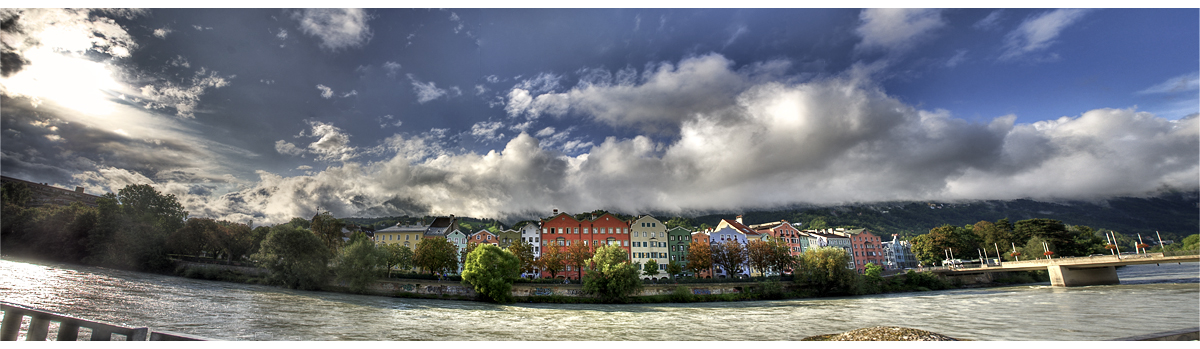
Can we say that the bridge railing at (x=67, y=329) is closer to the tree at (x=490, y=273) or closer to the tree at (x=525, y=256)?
the tree at (x=490, y=273)

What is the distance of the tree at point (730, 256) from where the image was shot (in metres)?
51.3

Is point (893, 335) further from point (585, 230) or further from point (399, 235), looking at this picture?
point (399, 235)

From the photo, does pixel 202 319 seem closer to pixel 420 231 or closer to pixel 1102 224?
pixel 420 231

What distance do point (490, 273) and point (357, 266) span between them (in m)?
10.6

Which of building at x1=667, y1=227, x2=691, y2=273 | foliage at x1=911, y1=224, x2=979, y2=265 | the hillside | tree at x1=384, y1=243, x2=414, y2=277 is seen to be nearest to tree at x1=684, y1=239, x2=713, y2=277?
building at x1=667, y1=227, x2=691, y2=273

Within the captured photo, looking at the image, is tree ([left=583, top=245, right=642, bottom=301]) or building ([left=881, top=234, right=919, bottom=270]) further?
building ([left=881, top=234, right=919, bottom=270])

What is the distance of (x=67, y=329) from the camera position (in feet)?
14.3

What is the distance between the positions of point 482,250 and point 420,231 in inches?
1208

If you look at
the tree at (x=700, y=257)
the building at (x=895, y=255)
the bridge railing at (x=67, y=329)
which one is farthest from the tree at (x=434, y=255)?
the building at (x=895, y=255)

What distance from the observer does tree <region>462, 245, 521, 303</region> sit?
1342 inches

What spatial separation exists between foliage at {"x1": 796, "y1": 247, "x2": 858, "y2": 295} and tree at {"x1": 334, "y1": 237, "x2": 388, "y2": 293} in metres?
38.6

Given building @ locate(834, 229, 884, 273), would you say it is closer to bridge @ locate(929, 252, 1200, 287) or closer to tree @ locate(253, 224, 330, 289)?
bridge @ locate(929, 252, 1200, 287)

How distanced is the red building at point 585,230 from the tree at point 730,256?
37.9ft

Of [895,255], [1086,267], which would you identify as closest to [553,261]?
[1086,267]
